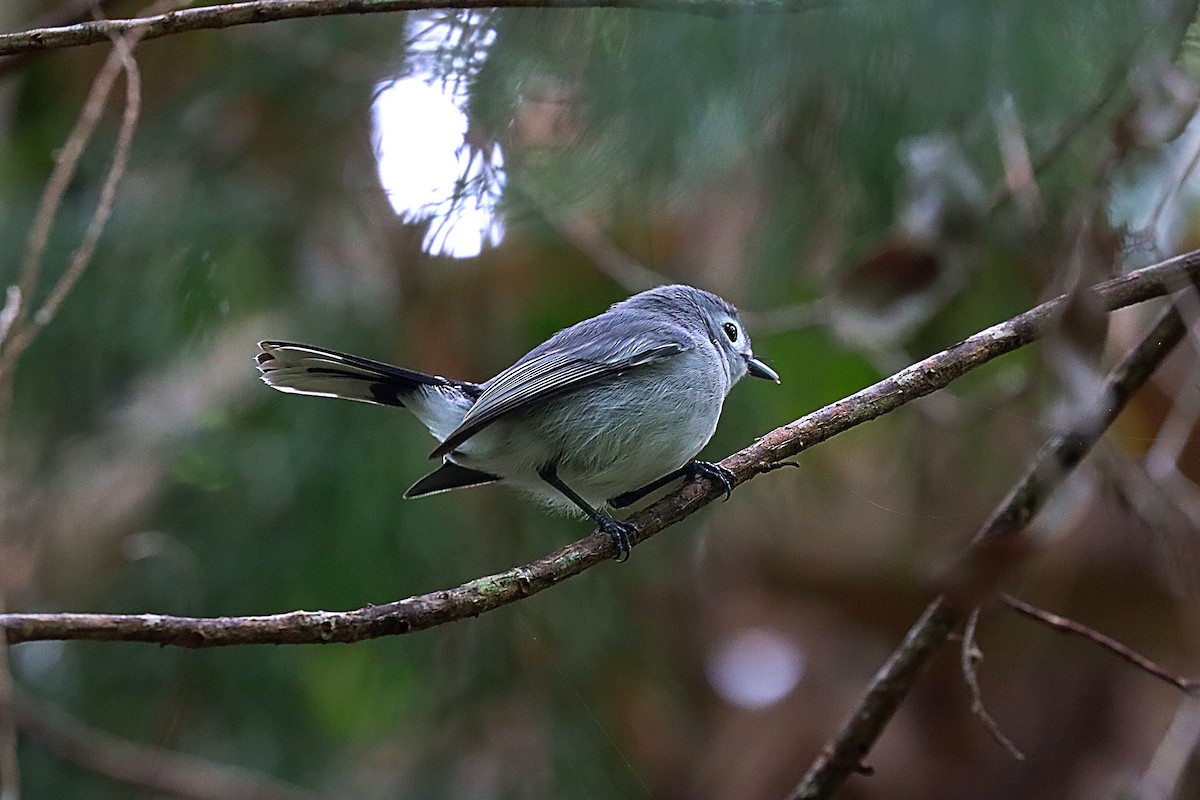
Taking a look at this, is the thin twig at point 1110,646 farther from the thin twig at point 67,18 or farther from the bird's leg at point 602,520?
the thin twig at point 67,18

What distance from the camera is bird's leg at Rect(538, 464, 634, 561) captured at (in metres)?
2.18

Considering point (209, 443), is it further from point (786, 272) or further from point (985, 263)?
point (985, 263)

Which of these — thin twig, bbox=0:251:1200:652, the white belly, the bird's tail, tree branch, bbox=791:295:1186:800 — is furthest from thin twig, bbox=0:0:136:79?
tree branch, bbox=791:295:1186:800

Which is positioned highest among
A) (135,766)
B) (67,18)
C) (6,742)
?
(67,18)

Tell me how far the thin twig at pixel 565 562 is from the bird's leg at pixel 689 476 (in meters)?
0.03

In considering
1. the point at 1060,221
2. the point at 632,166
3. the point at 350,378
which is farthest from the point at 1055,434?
the point at 350,378

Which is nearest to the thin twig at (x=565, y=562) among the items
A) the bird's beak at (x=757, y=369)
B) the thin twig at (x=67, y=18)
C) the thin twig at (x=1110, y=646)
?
the thin twig at (x=1110, y=646)

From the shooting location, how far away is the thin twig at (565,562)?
1578mm

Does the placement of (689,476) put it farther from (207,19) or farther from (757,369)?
(207,19)

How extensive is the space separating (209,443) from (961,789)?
3.46m

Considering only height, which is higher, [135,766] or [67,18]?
[67,18]

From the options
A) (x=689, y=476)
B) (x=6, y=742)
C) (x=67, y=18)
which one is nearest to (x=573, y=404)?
(x=689, y=476)

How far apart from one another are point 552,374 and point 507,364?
170cm

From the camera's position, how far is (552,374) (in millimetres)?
2877
